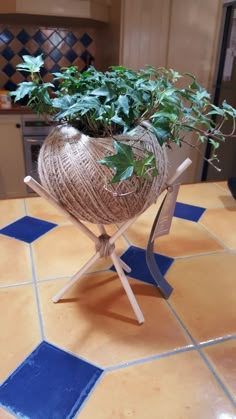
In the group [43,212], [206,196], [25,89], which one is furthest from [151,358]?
[206,196]

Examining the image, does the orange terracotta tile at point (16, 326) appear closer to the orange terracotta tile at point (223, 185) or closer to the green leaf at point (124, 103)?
the green leaf at point (124, 103)

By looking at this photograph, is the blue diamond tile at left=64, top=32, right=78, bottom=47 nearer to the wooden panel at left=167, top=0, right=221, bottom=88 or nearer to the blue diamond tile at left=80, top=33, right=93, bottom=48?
the blue diamond tile at left=80, top=33, right=93, bottom=48

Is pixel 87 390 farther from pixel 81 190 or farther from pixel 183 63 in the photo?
pixel 183 63

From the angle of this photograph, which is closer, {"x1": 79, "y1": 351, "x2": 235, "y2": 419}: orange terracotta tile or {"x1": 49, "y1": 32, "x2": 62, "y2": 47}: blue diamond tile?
{"x1": 79, "y1": 351, "x2": 235, "y2": 419}: orange terracotta tile

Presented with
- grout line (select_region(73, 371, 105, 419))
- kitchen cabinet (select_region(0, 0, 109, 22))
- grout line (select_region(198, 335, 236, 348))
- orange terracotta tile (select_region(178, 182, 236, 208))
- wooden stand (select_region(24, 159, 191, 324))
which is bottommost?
grout line (select_region(198, 335, 236, 348))

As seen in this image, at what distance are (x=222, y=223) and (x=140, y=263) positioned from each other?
1.19ft

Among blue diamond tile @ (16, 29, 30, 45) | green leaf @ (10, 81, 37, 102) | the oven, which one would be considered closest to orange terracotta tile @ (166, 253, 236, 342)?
green leaf @ (10, 81, 37, 102)

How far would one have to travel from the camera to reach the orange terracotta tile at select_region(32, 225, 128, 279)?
81 centimetres

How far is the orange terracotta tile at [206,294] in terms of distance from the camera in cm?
65

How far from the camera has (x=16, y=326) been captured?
0.64 meters

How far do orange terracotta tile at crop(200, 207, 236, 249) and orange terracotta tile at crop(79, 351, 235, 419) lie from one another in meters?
0.47

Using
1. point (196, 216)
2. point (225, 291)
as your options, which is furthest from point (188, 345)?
point (196, 216)

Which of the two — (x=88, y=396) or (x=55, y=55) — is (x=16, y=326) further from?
(x=55, y=55)

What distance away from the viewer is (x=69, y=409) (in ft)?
1.57
